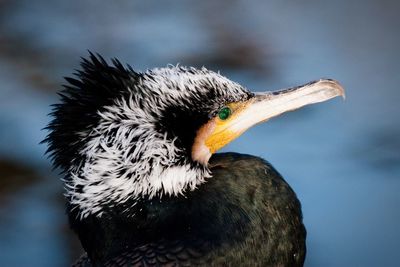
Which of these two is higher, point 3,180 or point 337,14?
point 337,14

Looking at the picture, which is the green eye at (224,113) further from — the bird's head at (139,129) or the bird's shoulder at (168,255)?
the bird's shoulder at (168,255)

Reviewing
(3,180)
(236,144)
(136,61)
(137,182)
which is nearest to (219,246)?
(137,182)

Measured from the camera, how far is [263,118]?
101 inches

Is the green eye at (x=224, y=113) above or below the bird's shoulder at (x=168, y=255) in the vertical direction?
above

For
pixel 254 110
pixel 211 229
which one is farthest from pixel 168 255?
pixel 254 110

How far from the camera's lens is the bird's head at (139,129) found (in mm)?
2441

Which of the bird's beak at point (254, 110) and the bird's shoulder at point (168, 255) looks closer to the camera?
the bird's shoulder at point (168, 255)

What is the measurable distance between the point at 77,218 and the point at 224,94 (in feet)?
1.81

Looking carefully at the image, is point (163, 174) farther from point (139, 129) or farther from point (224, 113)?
point (224, 113)

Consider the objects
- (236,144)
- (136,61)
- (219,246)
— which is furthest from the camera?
(136,61)

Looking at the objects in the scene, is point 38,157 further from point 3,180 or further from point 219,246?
point 219,246

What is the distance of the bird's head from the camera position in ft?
8.01

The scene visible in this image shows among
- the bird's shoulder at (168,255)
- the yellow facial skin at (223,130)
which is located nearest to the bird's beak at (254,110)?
the yellow facial skin at (223,130)

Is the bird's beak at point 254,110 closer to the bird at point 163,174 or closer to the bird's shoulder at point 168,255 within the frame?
the bird at point 163,174
